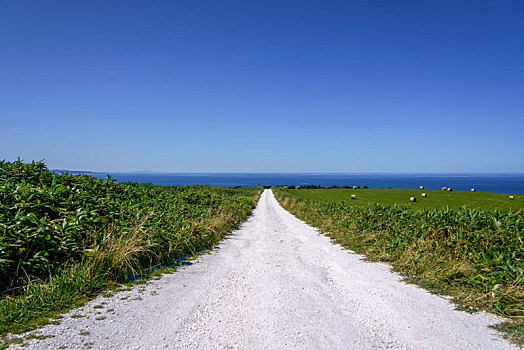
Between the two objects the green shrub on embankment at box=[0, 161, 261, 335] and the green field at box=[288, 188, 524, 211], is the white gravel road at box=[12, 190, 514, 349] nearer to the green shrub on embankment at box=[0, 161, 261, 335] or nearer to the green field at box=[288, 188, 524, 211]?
the green shrub on embankment at box=[0, 161, 261, 335]

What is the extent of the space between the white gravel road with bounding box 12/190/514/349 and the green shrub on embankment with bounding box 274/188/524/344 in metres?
0.52

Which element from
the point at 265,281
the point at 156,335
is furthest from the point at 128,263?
the point at 265,281

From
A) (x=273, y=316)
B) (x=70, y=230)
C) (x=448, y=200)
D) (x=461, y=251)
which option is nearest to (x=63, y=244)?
(x=70, y=230)

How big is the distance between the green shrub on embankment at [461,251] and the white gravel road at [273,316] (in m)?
0.52

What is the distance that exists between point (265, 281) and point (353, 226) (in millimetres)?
7607

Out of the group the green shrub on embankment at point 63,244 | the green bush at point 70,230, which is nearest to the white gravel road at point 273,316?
the green shrub on embankment at point 63,244

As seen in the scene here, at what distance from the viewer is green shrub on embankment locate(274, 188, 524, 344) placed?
5113mm

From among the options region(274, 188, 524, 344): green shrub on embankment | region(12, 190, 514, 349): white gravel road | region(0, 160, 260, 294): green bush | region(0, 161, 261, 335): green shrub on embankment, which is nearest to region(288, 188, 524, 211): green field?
region(274, 188, 524, 344): green shrub on embankment

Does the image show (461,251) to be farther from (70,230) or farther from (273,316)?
(70,230)

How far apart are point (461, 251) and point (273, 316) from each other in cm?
585

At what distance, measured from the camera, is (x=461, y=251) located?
6891 millimetres

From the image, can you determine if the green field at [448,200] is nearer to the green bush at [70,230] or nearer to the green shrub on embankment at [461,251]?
the green shrub on embankment at [461,251]

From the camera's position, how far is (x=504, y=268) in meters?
5.37

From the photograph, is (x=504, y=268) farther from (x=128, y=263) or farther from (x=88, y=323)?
(x=128, y=263)
